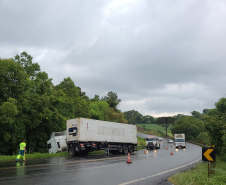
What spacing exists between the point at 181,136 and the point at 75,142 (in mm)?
29968

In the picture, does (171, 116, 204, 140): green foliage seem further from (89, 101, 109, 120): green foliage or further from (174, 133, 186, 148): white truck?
(174, 133, 186, 148): white truck

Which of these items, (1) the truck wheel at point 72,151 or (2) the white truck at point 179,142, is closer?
(1) the truck wheel at point 72,151

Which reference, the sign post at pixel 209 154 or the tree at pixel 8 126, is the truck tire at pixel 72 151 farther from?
the sign post at pixel 209 154

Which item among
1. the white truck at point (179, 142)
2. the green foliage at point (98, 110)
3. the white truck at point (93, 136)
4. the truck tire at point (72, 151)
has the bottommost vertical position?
the white truck at point (179, 142)

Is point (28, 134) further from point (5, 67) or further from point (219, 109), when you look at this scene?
point (219, 109)

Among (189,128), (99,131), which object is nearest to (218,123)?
(99,131)

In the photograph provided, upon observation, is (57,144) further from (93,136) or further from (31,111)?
(31,111)

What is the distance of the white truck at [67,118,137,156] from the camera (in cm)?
2292

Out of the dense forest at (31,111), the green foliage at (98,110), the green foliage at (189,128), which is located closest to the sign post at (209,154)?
the dense forest at (31,111)

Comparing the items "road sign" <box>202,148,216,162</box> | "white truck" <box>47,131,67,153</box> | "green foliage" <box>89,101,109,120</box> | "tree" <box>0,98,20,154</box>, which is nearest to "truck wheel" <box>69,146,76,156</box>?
"white truck" <box>47,131,67,153</box>

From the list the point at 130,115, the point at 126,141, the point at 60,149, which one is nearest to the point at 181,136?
the point at 126,141

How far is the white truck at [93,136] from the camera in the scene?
22922mm

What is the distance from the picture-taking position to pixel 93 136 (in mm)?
24250

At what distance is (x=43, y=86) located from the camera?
110 ft
